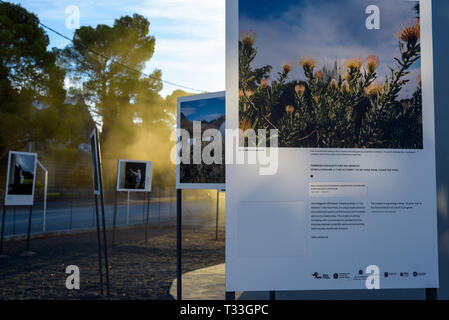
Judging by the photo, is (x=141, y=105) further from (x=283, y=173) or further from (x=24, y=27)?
(x=283, y=173)

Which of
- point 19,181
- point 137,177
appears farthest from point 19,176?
point 137,177

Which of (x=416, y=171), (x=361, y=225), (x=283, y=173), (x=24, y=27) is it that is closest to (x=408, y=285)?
(x=361, y=225)

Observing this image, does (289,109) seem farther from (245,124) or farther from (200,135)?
(200,135)

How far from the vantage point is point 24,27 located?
902 inches

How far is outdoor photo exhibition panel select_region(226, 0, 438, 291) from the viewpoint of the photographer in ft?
7.64

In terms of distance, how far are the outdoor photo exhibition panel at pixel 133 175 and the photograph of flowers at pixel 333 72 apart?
10706mm

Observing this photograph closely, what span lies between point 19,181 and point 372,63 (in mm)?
9658

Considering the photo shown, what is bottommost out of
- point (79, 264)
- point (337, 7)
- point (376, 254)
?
point (79, 264)

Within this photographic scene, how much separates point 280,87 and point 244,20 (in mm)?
399

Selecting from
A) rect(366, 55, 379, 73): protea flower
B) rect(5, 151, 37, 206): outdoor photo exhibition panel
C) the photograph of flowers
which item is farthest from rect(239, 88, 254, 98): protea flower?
rect(5, 151, 37, 206): outdoor photo exhibition panel

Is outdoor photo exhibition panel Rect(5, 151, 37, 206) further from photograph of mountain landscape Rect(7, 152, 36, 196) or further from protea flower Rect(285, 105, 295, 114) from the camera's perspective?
protea flower Rect(285, 105, 295, 114)

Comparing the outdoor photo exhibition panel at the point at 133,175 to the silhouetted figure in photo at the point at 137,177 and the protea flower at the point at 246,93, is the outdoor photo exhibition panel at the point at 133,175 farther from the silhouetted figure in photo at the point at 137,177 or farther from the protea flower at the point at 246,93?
the protea flower at the point at 246,93

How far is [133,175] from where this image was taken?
13.0 metres

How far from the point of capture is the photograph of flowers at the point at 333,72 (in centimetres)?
240
